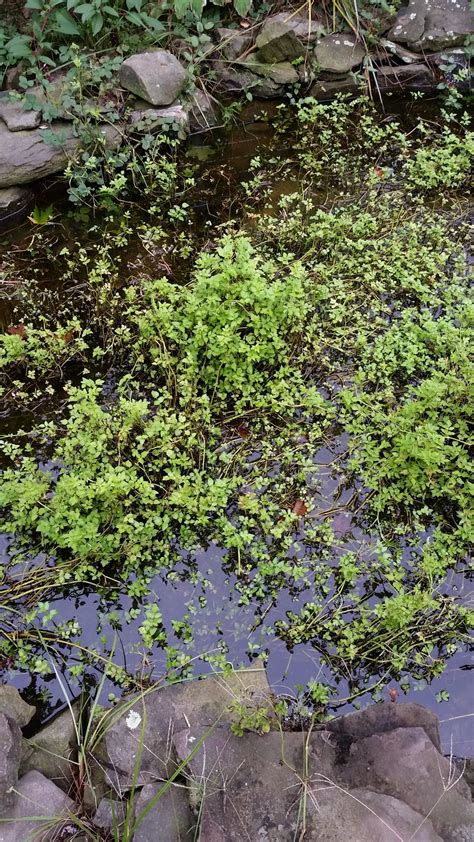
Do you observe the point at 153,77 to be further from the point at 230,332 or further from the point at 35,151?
the point at 230,332

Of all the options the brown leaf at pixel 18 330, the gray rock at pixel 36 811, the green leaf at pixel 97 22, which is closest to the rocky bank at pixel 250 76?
the green leaf at pixel 97 22

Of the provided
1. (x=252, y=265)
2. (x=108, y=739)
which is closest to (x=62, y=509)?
(x=108, y=739)

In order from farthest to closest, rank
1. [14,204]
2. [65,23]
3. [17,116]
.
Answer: [65,23] < [14,204] < [17,116]

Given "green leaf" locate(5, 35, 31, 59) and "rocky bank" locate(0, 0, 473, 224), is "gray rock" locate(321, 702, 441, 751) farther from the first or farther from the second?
"green leaf" locate(5, 35, 31, 59)

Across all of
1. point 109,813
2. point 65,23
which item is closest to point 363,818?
point 109,813

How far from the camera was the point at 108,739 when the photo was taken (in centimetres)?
304

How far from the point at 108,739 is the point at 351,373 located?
107 inches

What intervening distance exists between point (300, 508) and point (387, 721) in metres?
1.29

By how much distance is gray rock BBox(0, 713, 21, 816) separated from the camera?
2.79 meters

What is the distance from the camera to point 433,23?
6980mm

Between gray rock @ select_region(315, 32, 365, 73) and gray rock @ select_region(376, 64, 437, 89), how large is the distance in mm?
346

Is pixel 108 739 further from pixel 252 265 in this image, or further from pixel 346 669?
pixel 252 265

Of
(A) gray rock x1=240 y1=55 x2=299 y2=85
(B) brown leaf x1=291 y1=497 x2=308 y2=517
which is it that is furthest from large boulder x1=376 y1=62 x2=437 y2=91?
(B) brown leaf x1=291 y1=497 x2=308 y2=517

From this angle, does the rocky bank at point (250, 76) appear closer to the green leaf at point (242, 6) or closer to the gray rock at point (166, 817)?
the green leaf at point (242, 6)
